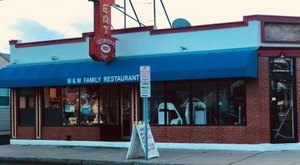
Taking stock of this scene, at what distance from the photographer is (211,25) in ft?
61.1

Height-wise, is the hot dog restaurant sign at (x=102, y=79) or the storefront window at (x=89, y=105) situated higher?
the hot dog restaurant sign at (x=102, y=79)

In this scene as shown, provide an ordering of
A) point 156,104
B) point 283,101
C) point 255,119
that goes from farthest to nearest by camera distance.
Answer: point 156,104 → point 283,101 → point 255,119

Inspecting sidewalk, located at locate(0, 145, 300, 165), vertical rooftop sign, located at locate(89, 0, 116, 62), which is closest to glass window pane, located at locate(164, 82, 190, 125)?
sidewalk, located at locate(0, 145, 300, 165)

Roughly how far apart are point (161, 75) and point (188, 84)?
1.21 m

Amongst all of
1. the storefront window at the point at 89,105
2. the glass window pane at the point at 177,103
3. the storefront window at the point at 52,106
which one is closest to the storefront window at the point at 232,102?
the glass window pane at the point at 177,103

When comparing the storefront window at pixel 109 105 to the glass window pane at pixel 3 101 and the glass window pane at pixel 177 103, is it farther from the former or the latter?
the glass window pane at pixel 3 101

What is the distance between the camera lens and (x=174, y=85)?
1941 cm

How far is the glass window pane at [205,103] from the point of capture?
18.7 meters

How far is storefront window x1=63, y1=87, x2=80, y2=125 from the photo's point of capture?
21688 mm

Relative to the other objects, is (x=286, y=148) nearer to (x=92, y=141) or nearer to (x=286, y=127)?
(x=286, y=127)

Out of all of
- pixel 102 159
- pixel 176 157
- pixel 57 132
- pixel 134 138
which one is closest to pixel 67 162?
pixel 102 159

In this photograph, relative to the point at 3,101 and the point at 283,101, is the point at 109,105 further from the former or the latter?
the point at 3,101

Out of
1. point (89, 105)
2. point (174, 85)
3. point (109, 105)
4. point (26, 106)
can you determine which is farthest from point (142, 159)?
point (26, 106)

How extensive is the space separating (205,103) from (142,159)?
394cm
